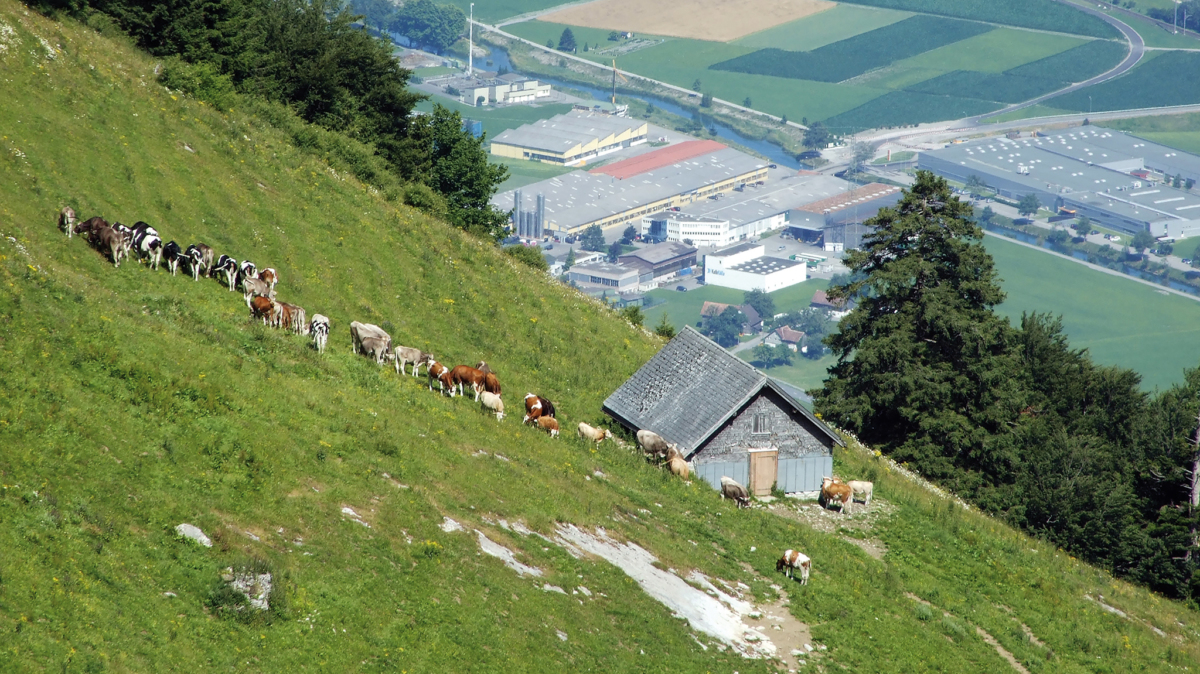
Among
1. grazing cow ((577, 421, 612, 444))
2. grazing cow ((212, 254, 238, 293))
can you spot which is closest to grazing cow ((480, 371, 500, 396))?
grazing cow ((577, 421, 612, 444))

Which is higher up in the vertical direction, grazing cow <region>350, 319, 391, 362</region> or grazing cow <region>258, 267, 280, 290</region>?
grazing cow <region>258, 267, 280, 290</region>

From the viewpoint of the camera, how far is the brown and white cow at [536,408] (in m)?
41.1

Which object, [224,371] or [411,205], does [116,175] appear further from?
[411,205]

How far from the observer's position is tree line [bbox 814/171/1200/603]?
61.7 metres

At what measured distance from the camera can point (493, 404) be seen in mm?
39594

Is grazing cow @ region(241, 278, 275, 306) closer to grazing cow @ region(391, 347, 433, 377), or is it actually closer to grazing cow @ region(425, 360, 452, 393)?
grazing cow @ region(391, 347, 433, 377)

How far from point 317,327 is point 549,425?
8.92 m

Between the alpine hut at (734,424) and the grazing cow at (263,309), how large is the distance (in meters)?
14.6

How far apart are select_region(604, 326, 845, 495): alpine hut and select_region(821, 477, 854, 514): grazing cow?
3.70 feet

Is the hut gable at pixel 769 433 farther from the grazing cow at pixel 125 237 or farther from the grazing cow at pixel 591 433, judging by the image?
the grazing cow at pixel 125 237

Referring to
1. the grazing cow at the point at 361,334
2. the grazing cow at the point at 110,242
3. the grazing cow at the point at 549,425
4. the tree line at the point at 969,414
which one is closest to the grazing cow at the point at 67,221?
the grazing cow at the point at 110,242

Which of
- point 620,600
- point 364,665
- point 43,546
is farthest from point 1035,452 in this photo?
point 43,546

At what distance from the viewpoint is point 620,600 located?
1166 inches

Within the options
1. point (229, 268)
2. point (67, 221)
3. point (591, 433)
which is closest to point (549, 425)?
point (591, 433)
